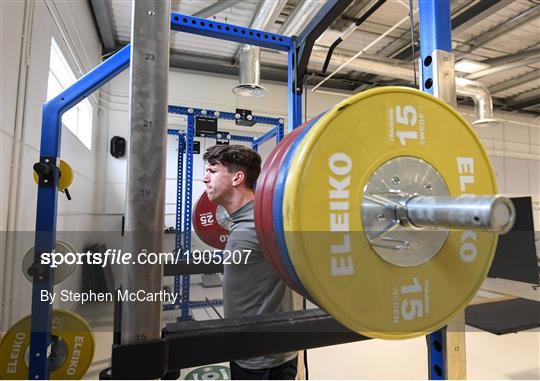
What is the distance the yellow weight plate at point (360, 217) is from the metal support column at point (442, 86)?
0.19 m

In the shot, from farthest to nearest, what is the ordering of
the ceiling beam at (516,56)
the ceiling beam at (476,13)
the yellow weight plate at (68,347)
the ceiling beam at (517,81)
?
1. the ceiling beam at (517,81)
2. the ceiling beam at (516,56)
3. the ceiling beam at (476,13)
4. the yellow weight plate at (68,347)

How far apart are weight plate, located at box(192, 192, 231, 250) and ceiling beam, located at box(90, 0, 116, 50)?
115 inches

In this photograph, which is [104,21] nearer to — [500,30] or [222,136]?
[222,136]

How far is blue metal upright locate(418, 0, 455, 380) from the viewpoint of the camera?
811mm

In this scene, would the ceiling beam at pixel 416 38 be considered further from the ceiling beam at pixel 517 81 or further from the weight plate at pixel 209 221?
the ceiling beam at pixel 517 81

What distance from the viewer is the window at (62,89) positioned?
124 inches

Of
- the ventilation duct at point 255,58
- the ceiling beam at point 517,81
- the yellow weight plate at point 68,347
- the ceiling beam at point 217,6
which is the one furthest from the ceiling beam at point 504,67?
the yellow weight plate at point 68,347

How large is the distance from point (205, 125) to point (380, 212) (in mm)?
2895

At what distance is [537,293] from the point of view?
5.09 metres

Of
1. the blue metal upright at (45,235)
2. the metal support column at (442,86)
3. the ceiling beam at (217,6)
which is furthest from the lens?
the ceiling beam at (217,6)

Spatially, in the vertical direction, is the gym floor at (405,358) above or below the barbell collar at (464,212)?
below

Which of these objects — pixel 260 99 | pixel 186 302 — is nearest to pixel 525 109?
pixel 260 99

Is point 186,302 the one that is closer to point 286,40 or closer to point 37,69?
point 37,69

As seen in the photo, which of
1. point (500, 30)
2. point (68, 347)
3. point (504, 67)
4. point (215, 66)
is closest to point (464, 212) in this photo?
point (68, 347)
